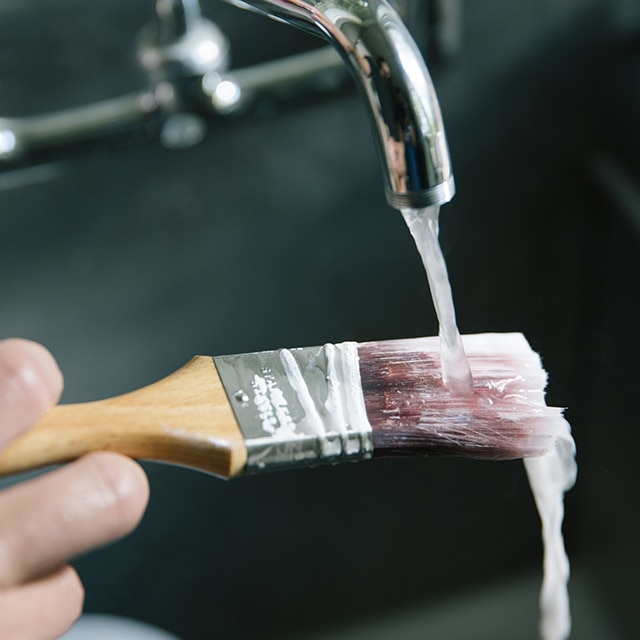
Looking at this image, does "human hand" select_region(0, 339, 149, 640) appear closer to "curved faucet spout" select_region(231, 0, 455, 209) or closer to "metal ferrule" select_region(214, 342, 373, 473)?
"metal ferrule" select_region(214, 342, 373, 473)

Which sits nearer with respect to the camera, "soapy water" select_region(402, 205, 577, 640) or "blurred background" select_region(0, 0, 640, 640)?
"soapy water" select_region(402, 205, 577, 640)

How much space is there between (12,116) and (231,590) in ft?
1.39

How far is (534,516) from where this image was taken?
0.71 meters

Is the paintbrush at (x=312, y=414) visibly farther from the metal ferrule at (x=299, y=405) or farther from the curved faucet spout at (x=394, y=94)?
the curved faucet spout at (x=394, y=94)

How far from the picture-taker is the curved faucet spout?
361 mm

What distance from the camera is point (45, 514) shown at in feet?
1.18

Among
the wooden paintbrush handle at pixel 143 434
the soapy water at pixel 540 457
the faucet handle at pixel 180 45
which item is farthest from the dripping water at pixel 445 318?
the faucet handle at pixel 180 45

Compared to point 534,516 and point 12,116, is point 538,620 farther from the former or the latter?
point 12,116

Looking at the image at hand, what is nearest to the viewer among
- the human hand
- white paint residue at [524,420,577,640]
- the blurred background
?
the human hand

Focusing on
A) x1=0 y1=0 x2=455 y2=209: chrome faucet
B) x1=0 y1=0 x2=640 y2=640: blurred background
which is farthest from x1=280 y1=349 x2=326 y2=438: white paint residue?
x1=0 y1=0 x2=640 y2=640: blurred background

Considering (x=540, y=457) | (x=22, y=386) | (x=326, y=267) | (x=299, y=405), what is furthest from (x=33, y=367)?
(x=326, y=267)

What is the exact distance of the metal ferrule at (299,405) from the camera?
0.40m

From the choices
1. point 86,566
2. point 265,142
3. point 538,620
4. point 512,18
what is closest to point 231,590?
point 86,566

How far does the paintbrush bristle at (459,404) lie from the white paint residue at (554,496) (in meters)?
0.03
